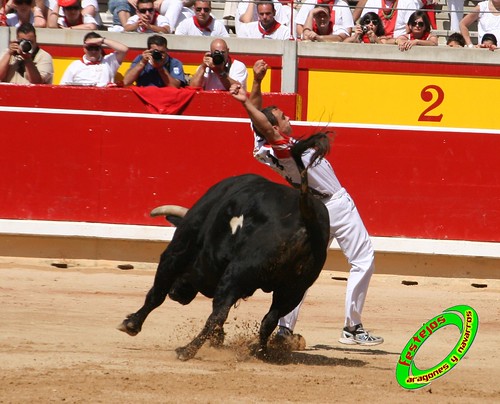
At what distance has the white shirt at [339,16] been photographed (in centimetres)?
1218

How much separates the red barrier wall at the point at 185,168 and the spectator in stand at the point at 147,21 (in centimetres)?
177

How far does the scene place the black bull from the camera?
5621 millimetres

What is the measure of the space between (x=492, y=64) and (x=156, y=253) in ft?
13.9

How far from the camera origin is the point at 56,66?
12.2m

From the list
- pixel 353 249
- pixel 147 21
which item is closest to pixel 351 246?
pixel 353 249

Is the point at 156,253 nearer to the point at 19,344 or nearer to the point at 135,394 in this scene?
the point at 19,344

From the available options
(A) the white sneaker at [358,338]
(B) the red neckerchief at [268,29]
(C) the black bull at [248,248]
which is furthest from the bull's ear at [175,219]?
(B) the red neckerchief at [268,29]

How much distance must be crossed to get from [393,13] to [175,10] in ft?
7.76

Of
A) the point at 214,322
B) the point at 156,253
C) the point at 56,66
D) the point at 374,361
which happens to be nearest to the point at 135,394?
the point at 214,322

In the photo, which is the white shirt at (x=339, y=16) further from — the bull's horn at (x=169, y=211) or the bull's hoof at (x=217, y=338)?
the bull's hoof at (x=217, y=338)

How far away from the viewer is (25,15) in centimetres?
1203

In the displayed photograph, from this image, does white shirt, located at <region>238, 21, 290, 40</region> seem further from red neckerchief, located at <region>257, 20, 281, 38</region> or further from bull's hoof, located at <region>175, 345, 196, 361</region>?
bull's hoof, located at <region>175, 345, 196, 361</region>

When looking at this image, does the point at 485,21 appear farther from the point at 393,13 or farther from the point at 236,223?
the point at 236,223

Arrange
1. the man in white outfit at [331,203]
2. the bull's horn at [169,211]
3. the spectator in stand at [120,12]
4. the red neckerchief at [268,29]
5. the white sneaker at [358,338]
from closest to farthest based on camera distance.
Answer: the man in white outfit at [331,203]
the bull's horn at [169,211]
the white sneaker at [358,338]
the red neckerchief at [268,29]
the spectator in stand at [120,12]
